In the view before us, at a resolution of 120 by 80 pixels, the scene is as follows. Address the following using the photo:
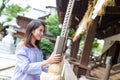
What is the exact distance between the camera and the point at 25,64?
248 cm

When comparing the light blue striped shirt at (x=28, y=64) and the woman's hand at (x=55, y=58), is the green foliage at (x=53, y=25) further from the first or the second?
the woman's hand at (x=55, y=58)

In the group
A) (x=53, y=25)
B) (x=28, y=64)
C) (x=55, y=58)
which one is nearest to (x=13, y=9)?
(x=53, y=25)

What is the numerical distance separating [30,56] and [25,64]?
13cm

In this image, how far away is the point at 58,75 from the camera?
2.24m

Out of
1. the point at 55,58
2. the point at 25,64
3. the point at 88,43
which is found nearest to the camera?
the point at 55,58

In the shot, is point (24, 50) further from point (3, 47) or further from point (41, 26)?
point (3, 47)

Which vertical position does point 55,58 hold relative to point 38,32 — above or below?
below

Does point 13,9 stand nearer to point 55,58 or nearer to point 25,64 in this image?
A: point 25,64

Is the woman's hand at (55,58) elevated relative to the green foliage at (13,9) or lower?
elevated

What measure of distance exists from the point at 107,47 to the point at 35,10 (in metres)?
41.4

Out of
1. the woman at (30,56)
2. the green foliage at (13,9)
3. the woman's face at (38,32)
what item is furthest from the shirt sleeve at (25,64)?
the green foliage at (13,9)

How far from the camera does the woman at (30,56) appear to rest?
2.49 m

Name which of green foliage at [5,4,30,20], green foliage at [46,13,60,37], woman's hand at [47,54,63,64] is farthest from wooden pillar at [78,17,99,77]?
green foliage at [5,4,30,20]

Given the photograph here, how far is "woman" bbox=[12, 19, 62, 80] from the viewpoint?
249 centimetres
